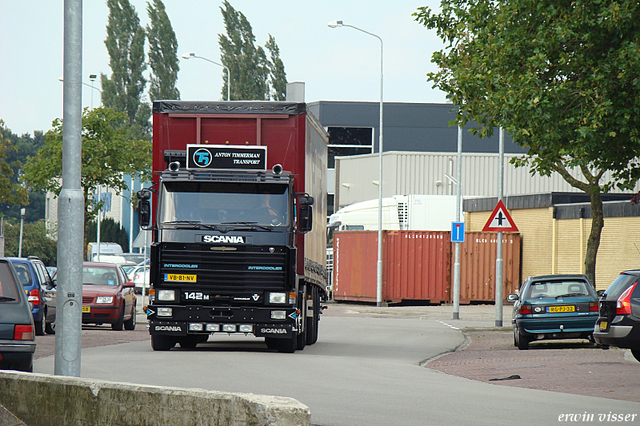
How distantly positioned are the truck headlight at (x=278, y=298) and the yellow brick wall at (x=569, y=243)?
18.1 metres

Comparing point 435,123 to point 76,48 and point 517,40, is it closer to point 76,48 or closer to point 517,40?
point 517,40

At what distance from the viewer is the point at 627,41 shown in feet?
49.2

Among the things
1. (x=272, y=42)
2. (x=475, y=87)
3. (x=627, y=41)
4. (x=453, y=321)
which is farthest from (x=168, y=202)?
(x=272, y=42)

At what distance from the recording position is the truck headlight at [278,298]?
1520cm

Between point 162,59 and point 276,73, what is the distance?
9972mm

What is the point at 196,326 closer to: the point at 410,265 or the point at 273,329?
the point at 273,329

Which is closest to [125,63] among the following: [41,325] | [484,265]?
[484,265]

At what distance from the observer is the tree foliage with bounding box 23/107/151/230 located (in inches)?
1185

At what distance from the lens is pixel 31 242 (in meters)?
75.1

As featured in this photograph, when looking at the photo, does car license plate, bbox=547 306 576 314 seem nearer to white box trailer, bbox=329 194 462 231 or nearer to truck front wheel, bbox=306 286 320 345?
truck front wheel, bbox=306 286 320 345

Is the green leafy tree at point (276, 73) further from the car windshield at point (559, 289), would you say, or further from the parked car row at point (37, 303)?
the car windshield at point (559, 289)

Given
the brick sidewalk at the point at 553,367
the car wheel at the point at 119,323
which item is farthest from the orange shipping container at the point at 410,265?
the brick sidewalk at the point at 553,367

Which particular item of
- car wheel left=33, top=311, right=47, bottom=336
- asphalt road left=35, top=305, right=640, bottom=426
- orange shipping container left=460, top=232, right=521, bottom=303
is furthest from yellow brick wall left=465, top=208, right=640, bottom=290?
car wheel left=33, top=311, right=47, bottom=336

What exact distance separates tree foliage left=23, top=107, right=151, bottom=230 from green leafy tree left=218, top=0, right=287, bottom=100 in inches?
1705
